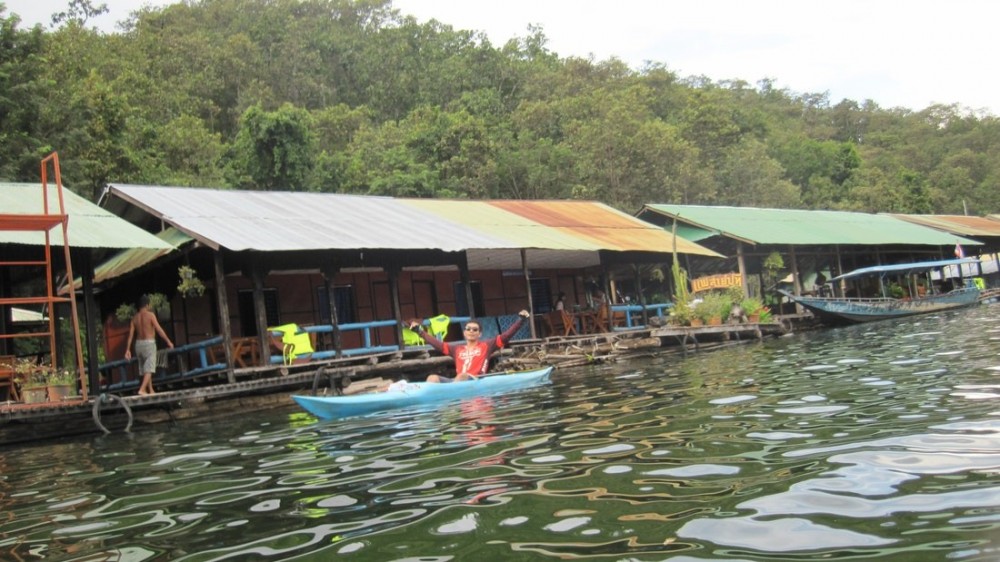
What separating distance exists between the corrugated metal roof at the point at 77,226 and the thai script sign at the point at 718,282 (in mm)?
16094

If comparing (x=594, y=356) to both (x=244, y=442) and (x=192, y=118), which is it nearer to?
(x=244, y=442)

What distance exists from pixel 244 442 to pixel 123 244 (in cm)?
532

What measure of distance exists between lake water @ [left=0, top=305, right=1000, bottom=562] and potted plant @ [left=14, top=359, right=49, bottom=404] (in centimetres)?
247

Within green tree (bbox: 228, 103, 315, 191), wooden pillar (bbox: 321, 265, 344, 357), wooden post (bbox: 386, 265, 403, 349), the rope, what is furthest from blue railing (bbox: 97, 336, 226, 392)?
green tree (bbox: 228, 103, 315, 191)

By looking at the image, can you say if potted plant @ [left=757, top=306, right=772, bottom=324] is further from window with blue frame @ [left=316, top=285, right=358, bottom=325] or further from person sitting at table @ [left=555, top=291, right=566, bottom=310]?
window with blue frame @ [left=316, top=285, right=358, bottom=325]

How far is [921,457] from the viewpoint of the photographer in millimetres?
4605

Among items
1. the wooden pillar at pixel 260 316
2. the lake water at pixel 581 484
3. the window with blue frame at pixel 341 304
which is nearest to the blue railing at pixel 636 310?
the window with blue frame at pixel 341 304

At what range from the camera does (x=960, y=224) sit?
39.5 meters

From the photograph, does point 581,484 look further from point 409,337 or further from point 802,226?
point 802,226

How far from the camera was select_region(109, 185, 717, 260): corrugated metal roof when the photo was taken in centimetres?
1502

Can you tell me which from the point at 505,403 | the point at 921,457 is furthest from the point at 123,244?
the point at 921,457

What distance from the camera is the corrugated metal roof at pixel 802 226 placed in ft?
89.5

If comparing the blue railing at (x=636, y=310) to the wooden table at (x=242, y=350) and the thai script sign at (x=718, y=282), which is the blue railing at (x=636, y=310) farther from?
the wooden table at (x=242, y=350)

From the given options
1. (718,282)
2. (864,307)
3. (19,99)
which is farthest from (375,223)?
(864,307)
